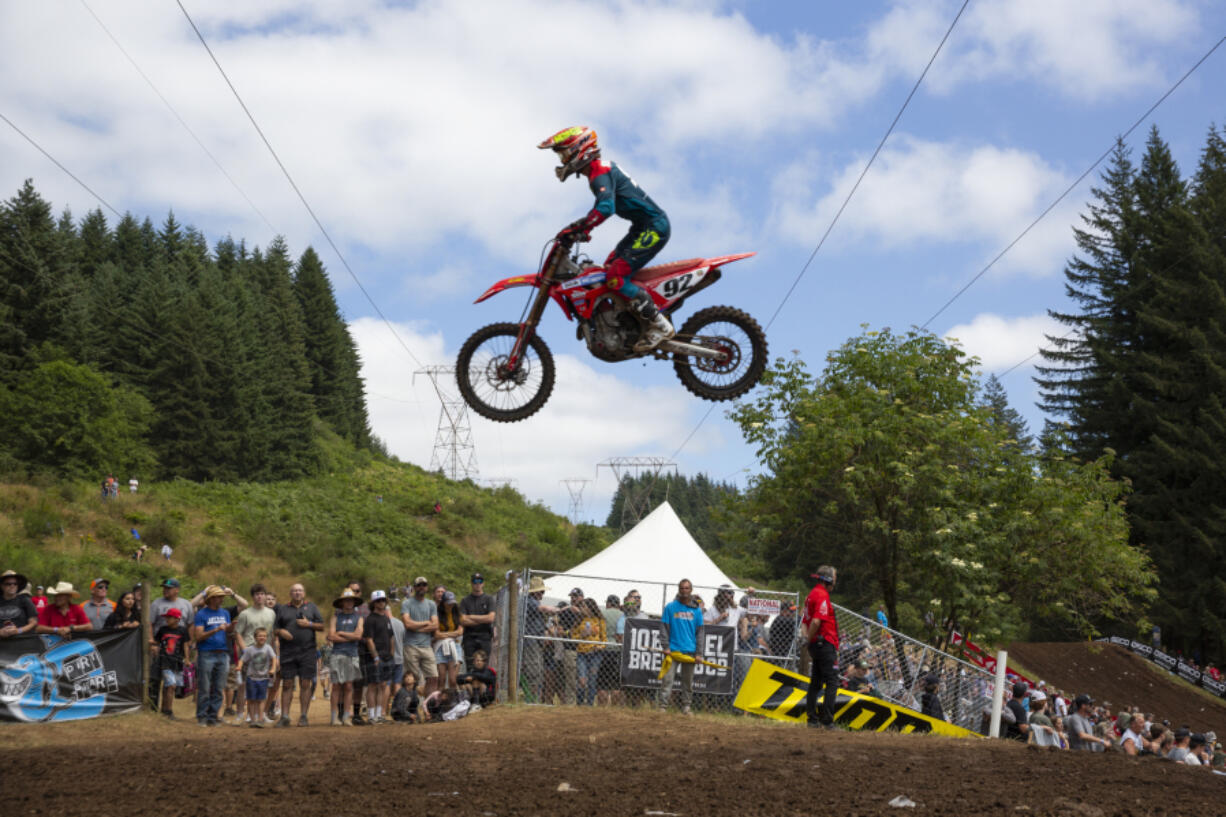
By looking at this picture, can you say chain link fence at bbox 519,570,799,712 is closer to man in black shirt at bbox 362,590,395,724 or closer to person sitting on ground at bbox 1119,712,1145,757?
man in black shirt at bbox 362,590,395,724

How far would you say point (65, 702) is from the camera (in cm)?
1241

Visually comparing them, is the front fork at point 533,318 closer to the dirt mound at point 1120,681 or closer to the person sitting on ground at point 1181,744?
the person sitting on ground at point 1181,744

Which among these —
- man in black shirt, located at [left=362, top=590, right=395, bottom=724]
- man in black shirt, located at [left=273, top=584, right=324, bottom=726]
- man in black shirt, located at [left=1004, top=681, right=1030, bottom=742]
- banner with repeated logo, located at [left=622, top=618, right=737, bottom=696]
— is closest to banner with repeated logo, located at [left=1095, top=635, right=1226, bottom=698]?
man in black shirt, located at [left=1004, top=681, right=1030, bottom=742]

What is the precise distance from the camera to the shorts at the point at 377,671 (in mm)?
13234

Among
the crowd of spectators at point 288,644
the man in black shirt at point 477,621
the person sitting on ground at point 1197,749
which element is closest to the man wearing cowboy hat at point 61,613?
the crowd of spectators at point 288,644

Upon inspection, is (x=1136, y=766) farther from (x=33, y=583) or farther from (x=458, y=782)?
(x=33, y=583)

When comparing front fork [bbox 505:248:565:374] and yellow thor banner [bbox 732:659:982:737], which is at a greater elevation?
front fork [bbox 505:248:565:374]

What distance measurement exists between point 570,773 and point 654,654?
14.8ft

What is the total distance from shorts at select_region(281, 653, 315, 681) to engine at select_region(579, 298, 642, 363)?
746 cm

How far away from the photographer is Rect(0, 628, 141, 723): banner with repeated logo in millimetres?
11953

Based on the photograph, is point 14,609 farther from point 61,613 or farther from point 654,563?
point 654,563

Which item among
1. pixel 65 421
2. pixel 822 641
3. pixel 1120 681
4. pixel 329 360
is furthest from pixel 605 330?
Answer: pixel 329 360

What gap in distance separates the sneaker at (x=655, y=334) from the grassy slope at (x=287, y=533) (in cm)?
3049

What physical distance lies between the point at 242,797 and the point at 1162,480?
4656cm
